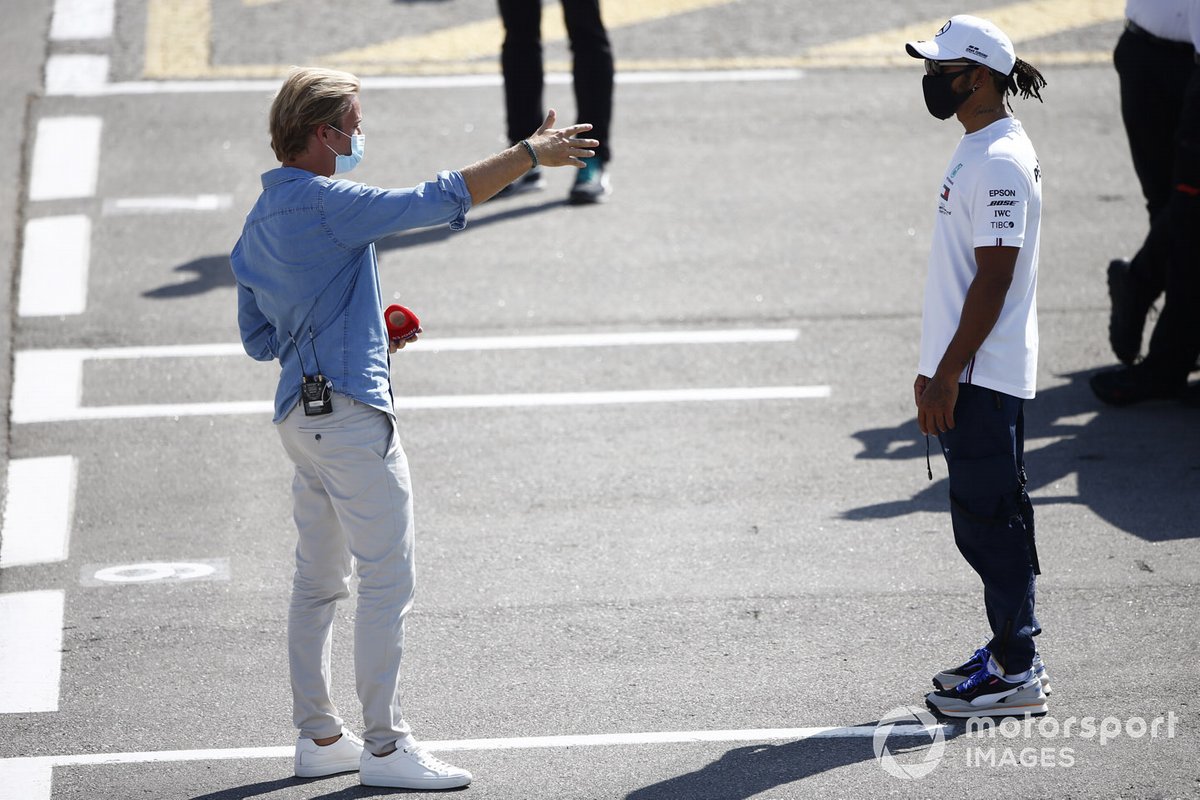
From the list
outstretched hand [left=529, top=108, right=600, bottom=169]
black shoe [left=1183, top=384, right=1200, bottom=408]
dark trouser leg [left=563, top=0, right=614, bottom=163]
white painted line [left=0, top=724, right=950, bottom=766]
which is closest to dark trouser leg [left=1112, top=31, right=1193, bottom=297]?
black shoe [left=1183, top=384, right=1200, bottom=408]

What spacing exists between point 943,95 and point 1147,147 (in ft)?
11.8

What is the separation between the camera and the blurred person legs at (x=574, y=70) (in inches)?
377

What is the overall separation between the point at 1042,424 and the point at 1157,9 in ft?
7.62

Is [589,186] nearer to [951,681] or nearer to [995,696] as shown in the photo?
[951,681]

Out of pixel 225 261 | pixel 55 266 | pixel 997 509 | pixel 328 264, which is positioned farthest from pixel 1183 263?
pixel 55 266

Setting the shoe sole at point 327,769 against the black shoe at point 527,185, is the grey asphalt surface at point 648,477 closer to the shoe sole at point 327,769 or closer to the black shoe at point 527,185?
the shoe sole at point 327,769

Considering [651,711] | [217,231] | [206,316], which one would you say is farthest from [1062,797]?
[217,231]

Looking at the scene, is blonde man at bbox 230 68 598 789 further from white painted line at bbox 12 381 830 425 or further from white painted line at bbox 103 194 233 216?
white painted line at bbox 103 194 233 216

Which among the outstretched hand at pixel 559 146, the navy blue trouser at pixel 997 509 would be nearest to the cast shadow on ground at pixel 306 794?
the navy blue trouser at pixel 997 509

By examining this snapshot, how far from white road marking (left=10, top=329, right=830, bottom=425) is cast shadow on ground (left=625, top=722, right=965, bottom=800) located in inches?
112

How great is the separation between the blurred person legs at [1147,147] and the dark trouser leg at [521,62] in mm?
3779

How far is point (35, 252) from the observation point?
28.9 ft

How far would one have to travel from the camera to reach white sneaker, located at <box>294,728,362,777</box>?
4.65 metres

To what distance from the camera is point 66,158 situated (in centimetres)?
993
